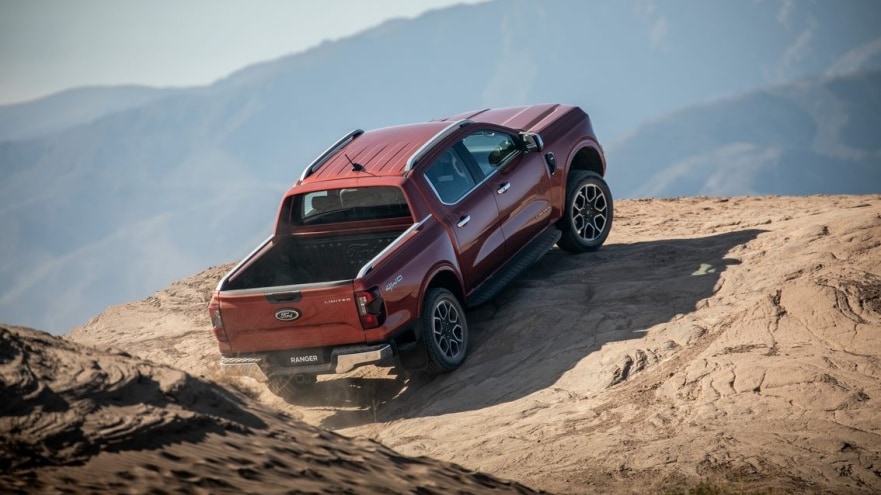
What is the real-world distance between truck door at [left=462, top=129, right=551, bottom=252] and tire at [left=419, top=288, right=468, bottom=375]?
110 centimetres

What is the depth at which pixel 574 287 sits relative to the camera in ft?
31.7

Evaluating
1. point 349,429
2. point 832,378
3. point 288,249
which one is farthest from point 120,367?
point 832,378

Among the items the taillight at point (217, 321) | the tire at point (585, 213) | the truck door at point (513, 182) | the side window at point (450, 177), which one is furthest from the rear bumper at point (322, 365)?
the tire at point (585, 213)

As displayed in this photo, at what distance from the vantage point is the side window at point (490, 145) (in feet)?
31.8

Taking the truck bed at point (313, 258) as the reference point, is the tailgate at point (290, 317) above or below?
below

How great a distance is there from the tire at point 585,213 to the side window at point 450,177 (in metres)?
1.49

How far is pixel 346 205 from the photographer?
915cm

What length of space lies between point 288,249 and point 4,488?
5.03 m

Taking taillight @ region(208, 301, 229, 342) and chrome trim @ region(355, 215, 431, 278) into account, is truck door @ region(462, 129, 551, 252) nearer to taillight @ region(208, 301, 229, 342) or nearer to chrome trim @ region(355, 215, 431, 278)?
chrome trim @ region(355, 215, 431, 278)

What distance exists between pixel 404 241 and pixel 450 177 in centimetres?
107

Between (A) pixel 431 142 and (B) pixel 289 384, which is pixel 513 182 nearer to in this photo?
(A) pixel 431 142

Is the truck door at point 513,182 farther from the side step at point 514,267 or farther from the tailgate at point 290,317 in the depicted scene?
the tailgate at point 290,317

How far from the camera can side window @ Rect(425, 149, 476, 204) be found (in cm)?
897

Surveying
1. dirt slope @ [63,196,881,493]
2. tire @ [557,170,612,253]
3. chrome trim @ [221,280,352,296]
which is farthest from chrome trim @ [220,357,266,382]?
tire @ [557,170,612,253]
